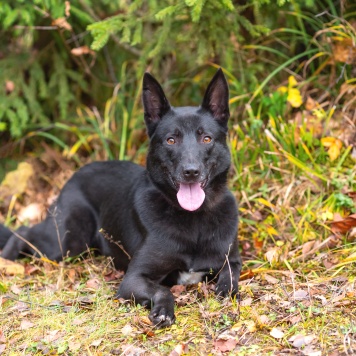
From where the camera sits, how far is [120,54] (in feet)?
22.0

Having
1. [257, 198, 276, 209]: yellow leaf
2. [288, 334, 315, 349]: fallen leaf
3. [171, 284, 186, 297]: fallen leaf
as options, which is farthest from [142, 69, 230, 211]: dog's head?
[288, 334, 315, 349]: fallen leaf

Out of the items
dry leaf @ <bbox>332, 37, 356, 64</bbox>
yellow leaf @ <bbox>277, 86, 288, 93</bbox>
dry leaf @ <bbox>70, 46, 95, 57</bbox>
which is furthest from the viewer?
dry leaf @ <bbox>70, 46, 95, 57</bbox>

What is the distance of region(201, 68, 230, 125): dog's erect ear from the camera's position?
3965 mm

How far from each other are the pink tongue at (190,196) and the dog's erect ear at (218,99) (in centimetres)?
58

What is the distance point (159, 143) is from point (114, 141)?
7.91 feet

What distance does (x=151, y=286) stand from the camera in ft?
12.0

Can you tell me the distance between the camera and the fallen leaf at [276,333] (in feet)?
10.2

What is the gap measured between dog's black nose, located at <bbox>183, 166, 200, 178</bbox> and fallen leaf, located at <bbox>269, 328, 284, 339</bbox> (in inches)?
41.3

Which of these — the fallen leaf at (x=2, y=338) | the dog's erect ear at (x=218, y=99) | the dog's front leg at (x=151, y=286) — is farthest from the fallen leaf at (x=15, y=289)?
the dog's erect ear at (x=218, y=99)

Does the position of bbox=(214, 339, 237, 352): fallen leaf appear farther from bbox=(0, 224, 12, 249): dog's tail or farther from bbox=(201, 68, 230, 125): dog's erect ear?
bbox=(0, 224, 12, 249): dog's tail

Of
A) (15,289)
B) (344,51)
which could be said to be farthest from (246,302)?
(344,51)

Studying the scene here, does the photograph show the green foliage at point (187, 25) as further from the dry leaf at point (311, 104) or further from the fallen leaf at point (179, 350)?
the fallen leaf at point (179, 350)

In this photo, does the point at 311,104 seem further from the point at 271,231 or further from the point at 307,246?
the point at 307,246

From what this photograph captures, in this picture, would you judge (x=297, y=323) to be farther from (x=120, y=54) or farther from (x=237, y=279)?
(x=120, y=54)
